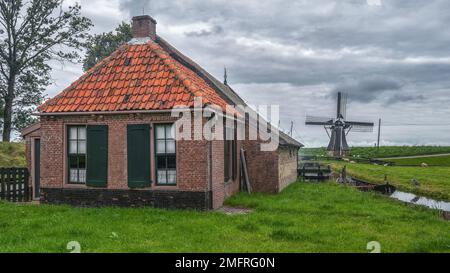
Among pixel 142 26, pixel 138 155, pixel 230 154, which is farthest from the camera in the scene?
pixel 230 154

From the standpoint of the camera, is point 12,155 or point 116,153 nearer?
point 116,153

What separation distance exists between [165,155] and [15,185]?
22.2 feet

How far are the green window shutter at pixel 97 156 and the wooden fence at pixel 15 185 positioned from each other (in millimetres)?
3627

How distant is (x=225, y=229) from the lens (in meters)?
9.96

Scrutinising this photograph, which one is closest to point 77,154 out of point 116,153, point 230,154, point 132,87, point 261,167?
point 116,153

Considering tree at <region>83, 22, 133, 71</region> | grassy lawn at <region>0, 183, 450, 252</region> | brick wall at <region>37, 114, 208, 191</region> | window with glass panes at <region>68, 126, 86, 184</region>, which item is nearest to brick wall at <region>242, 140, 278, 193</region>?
grassy lawn at <region>0, 183, 450, 252</region>

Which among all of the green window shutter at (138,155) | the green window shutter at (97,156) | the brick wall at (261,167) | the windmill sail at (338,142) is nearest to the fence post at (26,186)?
the green window shutter at (97,156)

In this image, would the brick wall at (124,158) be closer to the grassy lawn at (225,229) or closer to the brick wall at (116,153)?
the brick wall at (116,153)

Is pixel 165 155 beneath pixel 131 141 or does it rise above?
beneath

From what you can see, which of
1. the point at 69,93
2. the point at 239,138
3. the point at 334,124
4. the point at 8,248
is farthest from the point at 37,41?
the point at 334,124

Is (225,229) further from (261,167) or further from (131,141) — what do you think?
(261,167)

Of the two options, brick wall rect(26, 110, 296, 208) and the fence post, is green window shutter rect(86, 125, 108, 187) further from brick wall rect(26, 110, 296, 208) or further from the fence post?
the fence post

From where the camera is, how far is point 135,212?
12281mm
